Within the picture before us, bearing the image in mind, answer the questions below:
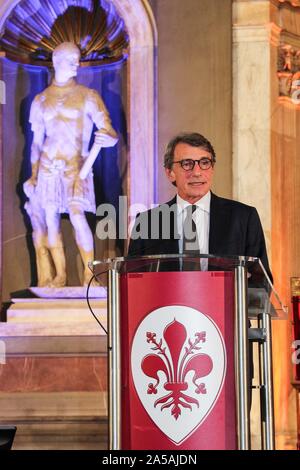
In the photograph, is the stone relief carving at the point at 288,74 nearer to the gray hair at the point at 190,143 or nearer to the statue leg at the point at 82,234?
the statue leg at the point at 82,234

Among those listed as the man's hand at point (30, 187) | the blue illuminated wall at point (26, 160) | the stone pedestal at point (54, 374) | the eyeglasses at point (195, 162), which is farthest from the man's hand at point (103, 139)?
the eyeglasses at point (195, 162)

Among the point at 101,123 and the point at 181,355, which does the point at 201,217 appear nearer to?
the point at 181,355

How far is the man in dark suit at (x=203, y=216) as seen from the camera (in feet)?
11.9

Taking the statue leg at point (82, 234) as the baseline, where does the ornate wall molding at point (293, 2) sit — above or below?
above

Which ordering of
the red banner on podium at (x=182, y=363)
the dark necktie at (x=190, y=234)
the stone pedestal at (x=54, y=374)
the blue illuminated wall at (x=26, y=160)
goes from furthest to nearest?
the blue illuminated wall at (x=26, y=160), the stone pedestal at (x=54, y=374), the dark necktie at (x=190, y=234), the red banner on podium at (x=182, y=363)

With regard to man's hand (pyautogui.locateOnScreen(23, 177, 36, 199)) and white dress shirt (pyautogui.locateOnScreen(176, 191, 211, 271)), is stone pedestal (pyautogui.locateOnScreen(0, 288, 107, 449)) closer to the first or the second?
man's hand (pyautogui.locateOnScreen(23, 177, 36, 199))

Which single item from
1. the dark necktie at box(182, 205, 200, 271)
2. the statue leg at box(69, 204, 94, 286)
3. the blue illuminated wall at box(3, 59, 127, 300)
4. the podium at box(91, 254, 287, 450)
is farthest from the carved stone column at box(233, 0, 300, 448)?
the podium at box(91, 254, 287, 450)

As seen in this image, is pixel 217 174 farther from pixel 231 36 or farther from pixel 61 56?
pixel 61 56

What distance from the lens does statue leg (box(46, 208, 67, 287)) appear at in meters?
6.32

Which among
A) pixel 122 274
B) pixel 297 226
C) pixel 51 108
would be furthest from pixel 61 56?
pixel 122 274

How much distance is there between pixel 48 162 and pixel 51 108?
36 centimetres

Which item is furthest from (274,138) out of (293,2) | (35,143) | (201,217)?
(201,217)

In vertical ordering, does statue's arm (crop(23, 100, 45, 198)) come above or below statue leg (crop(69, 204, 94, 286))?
above

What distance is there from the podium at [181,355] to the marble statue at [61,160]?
3.49 meters
